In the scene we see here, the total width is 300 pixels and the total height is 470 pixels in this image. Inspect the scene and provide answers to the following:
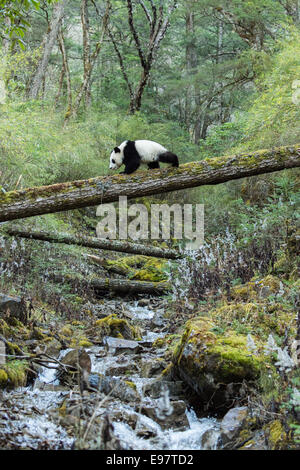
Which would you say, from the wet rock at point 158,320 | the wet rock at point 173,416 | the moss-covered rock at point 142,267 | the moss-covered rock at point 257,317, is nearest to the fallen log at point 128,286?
the moss-covered rock at point 142,267

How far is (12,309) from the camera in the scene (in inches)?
230

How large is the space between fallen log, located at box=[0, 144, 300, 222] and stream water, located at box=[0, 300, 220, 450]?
2160 mm

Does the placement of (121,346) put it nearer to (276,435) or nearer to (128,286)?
(276,435)

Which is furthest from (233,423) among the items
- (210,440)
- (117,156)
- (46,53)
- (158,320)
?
(46,53)

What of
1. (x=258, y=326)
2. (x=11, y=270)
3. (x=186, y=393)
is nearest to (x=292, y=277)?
(x=258, y=326)

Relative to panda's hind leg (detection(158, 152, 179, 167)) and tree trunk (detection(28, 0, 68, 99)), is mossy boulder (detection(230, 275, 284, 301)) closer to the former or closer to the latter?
panda's hind leg (detection(158, 152, 179, 167))

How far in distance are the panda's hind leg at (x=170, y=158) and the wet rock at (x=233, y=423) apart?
12.0ft

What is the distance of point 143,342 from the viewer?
6.06m

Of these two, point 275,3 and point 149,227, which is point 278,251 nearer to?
point 149,227

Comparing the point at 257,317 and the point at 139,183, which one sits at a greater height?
the point at 139,183

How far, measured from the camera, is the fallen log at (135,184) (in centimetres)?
554

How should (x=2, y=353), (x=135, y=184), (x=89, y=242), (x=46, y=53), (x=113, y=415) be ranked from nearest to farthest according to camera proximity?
(x=113, y=415) → (x=2, y=353) → (x=135, y=184) → (x=89, y=242) → (x=46, y=53)

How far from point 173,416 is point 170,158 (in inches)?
150

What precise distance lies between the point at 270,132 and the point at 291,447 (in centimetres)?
924
